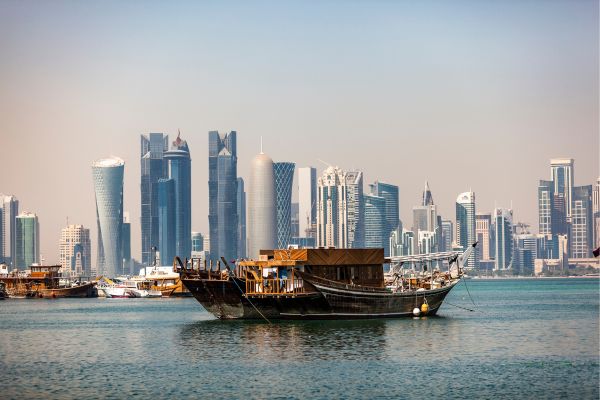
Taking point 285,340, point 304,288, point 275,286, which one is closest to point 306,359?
point 285,340

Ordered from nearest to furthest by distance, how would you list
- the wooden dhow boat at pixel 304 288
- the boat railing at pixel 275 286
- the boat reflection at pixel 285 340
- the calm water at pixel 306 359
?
the calm water at pixel 306 359 → the boat reflection at pixel 285 340 → the boat railing at pixel 275 286 → the wooden dhow boat at pixel 304 288

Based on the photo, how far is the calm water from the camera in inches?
2235

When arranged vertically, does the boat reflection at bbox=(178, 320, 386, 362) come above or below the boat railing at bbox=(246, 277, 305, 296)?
below

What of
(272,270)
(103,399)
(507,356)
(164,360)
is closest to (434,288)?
(272,270)

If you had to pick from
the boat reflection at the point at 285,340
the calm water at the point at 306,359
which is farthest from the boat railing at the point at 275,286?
the calm water at the point at 306,359

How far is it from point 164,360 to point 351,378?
51.8ft

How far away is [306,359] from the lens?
67.9 m

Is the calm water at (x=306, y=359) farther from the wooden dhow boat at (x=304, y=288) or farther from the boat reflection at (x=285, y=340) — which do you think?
the wooden dhow boat at (x=304, y=288)

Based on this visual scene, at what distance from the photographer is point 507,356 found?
234 feet

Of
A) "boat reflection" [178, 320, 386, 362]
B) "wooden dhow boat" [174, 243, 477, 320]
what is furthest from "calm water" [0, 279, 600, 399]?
"wooden dhow boat" [174, 243, 477, 320]

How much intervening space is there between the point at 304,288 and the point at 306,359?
80.0 ft

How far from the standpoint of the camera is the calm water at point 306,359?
56.8 m

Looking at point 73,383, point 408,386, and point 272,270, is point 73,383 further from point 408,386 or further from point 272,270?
point 272,270

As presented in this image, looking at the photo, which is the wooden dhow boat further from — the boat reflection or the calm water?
the calm water
